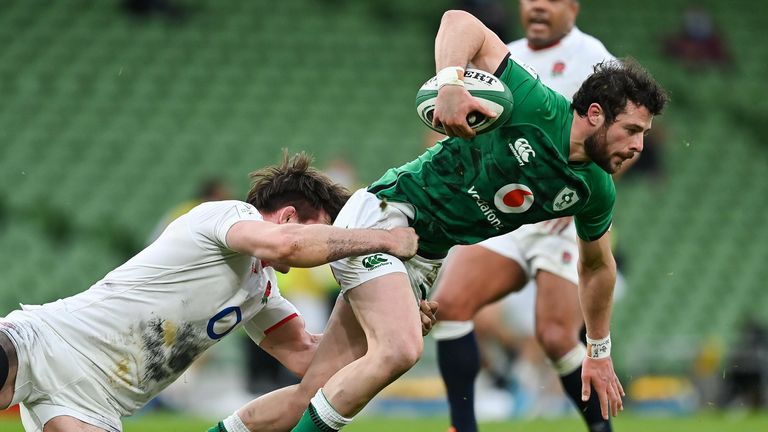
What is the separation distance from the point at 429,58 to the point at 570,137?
38.7 ft

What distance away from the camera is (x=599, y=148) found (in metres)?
4.98

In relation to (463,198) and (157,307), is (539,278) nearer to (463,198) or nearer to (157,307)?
(463,198)

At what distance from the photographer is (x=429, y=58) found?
16.7m

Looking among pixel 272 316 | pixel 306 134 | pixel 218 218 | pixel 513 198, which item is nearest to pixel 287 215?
pixel 218 218

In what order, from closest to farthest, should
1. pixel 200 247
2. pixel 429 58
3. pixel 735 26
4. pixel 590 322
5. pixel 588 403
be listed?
pixel 200 247, pixel 590 322, pixel 588 403, pixel 429 58, pixel 735 26

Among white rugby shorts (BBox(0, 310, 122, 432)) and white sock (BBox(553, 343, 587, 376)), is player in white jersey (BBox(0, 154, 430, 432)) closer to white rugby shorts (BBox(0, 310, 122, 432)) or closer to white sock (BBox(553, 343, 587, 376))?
white rugby shorts (BBox(0, 310, 122, 432))

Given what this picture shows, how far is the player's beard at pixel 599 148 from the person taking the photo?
496 centimetres

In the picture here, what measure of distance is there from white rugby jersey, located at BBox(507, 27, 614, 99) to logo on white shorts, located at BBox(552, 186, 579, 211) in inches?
Answer: 59.6

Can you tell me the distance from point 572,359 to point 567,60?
5.54 feet

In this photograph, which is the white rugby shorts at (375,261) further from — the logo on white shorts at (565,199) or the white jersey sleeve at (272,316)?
the logo on white shorts at (565,199)

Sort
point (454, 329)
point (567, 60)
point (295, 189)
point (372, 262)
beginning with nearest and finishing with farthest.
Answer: point (372, 262), point (295, 189), point (454, 329), point (567, 60)

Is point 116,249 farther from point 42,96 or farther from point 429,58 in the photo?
point 429,58

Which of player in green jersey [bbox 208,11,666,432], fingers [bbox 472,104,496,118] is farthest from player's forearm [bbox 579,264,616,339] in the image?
fingers [bbox 472,104,496,118]

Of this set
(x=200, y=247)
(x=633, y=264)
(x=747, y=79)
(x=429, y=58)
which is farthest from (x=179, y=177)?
(x=200, y=247)
